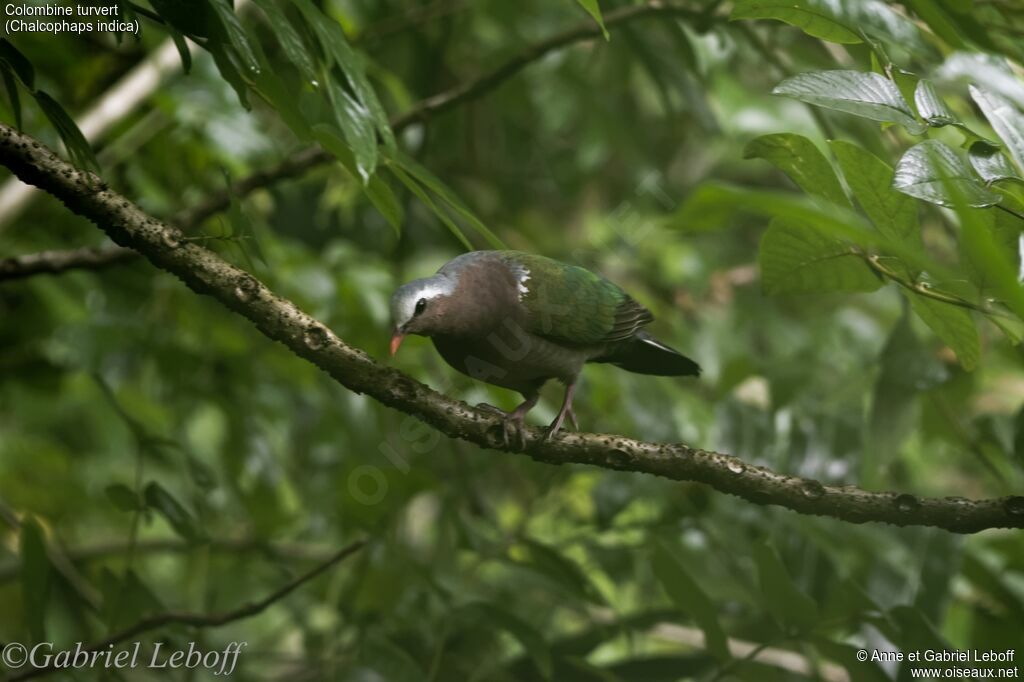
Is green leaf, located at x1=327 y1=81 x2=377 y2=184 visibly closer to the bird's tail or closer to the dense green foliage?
the dense green foliage

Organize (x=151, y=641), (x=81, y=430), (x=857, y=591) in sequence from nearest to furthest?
(x=857, y=591) < (x=151, y=641) < (x=81, y=430)

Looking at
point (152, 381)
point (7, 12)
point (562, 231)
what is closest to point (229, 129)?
point (7, 12)

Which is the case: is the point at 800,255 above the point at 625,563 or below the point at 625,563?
above

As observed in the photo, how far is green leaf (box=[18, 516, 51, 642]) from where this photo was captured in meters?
2.71

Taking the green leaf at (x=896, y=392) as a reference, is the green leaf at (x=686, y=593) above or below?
below

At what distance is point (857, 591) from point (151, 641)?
238cm

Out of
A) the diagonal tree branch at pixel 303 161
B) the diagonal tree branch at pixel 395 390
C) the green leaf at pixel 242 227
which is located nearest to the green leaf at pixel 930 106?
the diagonal tree branch at pixel 395 390

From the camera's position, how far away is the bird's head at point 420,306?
9.05 ft

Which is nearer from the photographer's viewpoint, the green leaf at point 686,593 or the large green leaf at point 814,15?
the large green leaf at point 814,15

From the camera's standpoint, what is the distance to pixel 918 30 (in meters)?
2.49

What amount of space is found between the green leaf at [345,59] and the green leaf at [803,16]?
764 mm

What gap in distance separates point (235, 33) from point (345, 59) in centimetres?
23

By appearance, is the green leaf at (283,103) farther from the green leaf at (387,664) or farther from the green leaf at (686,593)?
the green leaf at (387,664)

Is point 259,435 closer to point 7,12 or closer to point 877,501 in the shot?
point 7,12
